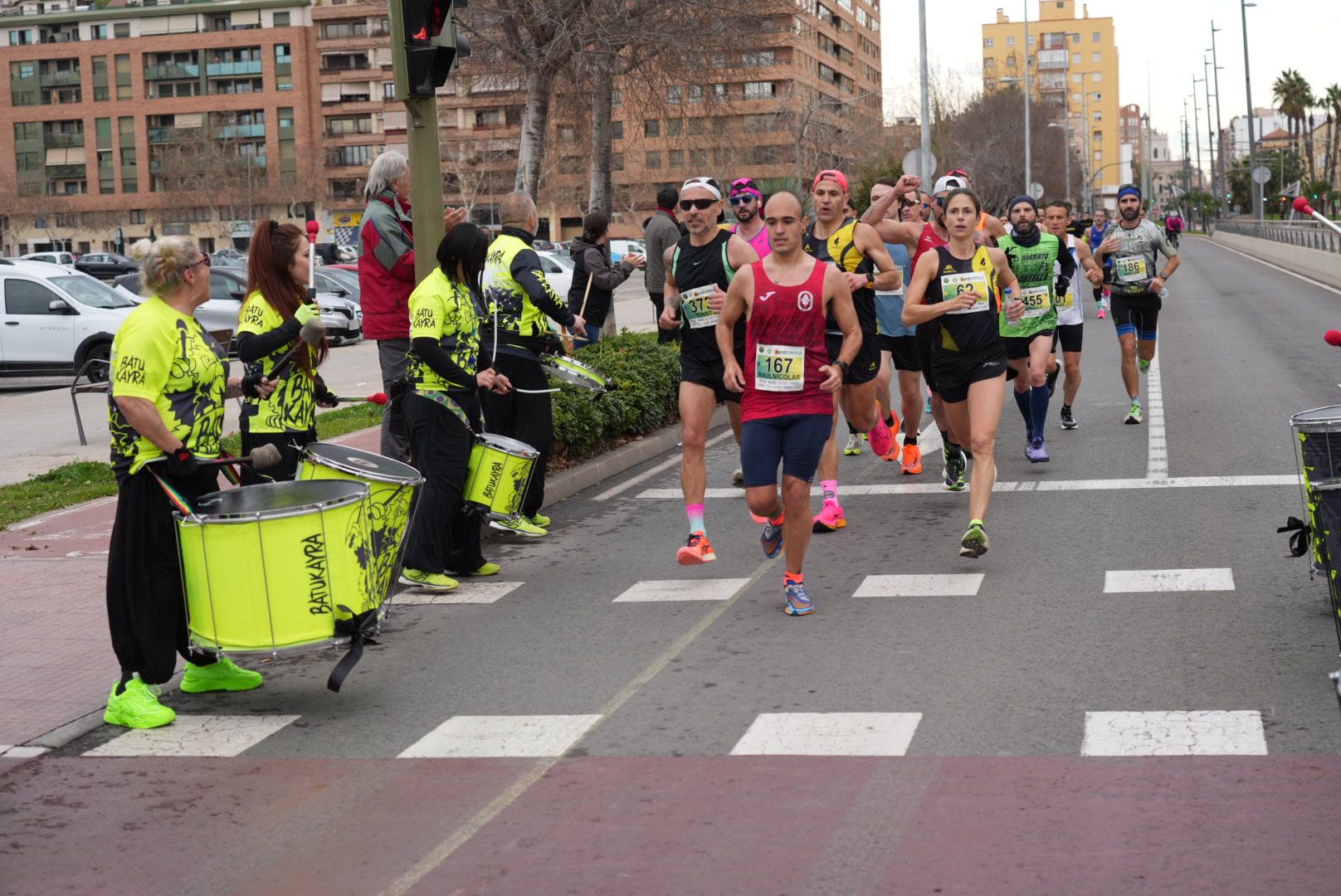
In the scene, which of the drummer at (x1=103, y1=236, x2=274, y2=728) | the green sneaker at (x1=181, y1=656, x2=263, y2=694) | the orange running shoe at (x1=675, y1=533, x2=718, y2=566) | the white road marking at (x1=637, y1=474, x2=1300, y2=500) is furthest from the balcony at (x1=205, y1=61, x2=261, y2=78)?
the drummer at (x1=103, y1=236, x2=274, y2=728)

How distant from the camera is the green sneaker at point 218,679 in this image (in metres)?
6.96

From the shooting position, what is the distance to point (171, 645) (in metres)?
6.54

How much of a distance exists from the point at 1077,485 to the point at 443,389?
4.77 m

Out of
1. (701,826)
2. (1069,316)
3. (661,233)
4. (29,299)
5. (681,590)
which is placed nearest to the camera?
(701,826)

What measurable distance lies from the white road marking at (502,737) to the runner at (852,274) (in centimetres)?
385

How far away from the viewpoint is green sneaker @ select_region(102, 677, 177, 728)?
645 cm

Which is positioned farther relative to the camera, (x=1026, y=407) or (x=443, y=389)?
(x=1026, y=407)

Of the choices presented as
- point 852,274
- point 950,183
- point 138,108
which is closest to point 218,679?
point 852,274

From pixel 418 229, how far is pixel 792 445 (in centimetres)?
330

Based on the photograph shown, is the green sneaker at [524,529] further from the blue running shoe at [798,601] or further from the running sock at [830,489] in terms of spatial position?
the blue running shoe at [798,601]

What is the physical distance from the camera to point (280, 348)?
7566mm

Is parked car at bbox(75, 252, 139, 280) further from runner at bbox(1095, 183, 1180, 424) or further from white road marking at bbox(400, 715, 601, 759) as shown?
white road marking at bbox(400, 715, 601, 759)

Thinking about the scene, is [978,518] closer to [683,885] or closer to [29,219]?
[683,885]

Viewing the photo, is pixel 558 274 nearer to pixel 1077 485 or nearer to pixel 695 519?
pixel 1077 485
